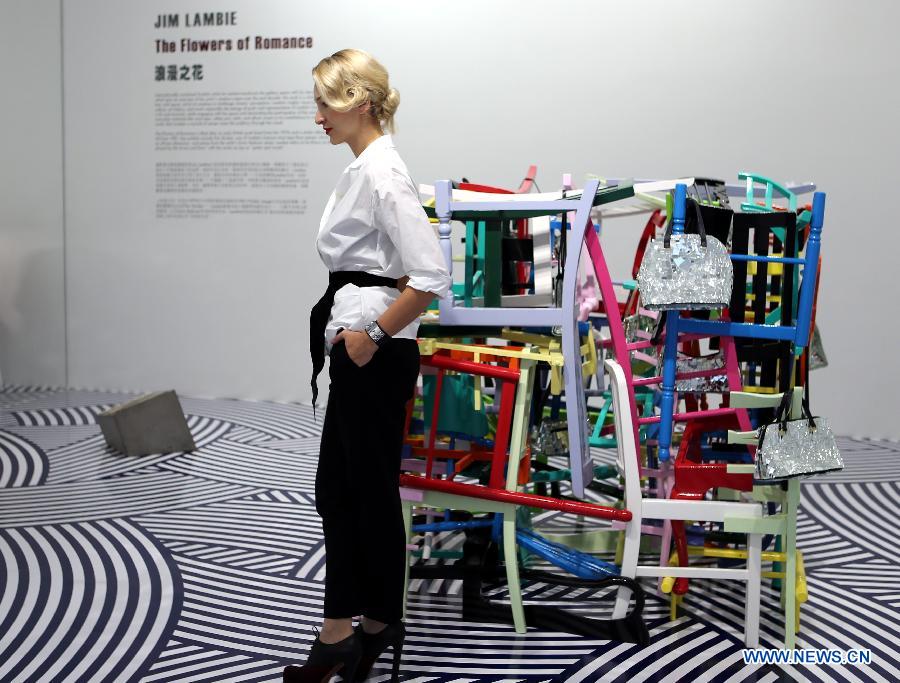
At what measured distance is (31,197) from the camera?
5.41 m

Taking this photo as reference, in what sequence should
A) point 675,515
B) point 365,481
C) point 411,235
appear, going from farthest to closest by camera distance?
point 675,515 < point 365,481 < point 411,235

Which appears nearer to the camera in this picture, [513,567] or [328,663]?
[328,663]

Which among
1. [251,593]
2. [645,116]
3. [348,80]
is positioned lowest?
[251,593]

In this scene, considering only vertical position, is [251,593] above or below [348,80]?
below

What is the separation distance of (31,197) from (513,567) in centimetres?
408

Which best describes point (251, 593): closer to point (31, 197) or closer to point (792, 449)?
point (792, 449)

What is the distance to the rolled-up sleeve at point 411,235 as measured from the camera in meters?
1.98

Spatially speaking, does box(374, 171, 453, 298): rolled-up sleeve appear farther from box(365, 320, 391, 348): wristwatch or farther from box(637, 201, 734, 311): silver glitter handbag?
box(637, 201, 734, 311): silver glitter handbag

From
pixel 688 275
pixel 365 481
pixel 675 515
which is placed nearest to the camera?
pixel 365 481

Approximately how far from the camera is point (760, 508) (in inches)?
94.7

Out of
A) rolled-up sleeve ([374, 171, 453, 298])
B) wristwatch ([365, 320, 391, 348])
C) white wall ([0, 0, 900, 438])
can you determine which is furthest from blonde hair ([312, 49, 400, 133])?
white wall ([0, 0, 900, 438])

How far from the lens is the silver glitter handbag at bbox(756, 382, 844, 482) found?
86.6 inches

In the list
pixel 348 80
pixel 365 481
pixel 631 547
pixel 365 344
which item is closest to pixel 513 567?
pixel 631 547

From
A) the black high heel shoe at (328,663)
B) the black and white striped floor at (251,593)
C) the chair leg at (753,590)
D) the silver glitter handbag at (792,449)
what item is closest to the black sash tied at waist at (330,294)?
the black high heel shoe at (328,663)
